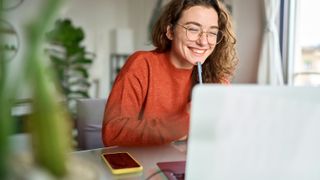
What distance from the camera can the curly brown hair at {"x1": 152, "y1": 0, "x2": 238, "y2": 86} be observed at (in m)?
1.29

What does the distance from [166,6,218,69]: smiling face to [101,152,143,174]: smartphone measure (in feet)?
1.42

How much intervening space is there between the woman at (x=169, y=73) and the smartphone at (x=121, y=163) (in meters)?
0.17

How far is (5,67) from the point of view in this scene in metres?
0.24

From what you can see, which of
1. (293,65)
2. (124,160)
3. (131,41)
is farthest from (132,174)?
(131,41)

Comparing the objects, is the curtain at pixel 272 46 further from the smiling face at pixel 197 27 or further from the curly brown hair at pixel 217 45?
the smiling face at pixel 197 27

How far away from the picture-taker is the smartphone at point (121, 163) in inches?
35.7

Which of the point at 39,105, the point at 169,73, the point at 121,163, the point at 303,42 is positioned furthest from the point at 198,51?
the point at 303,42

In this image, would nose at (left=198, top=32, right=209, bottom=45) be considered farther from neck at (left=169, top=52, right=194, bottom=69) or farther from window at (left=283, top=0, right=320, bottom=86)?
window at (left=283, top=0, right=320, bottom=86)

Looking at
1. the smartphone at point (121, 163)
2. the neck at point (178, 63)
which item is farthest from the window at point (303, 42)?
the smartphone at point (121, 163)

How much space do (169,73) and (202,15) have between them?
0.25 m

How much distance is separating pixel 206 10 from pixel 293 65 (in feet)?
6.26

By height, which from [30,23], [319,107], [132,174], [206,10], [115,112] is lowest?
[132,174]

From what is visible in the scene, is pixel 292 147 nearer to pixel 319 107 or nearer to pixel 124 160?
pixel 319 107

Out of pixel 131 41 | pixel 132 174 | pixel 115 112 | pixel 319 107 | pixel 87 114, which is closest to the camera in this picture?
pixel 319 107
